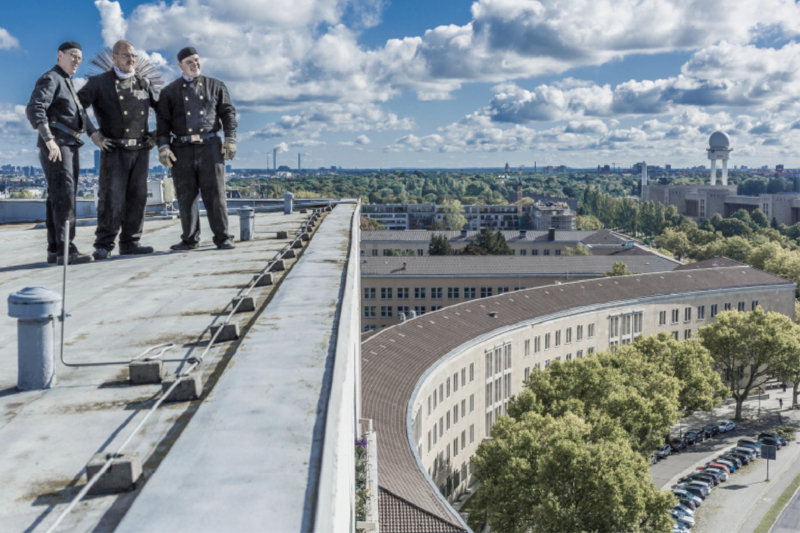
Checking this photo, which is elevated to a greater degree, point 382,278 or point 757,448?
point 382,278

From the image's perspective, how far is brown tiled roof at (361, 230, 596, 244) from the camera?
13325 centimetres

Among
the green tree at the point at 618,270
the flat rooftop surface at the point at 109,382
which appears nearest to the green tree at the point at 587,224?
the green tree at the point at 618,270

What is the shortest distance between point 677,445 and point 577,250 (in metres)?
64.5

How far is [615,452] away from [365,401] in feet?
40.2

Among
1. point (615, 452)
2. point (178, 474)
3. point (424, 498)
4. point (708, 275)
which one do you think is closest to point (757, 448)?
point (708, 275)

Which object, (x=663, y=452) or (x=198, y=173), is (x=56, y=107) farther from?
(x=663, y=452)

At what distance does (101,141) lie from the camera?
13.9 m

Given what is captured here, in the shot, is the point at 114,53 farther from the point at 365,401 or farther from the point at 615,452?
the point at 615,452

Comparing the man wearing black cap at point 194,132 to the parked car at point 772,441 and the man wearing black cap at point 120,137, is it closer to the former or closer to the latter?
the man wearing black cap at point 120,137

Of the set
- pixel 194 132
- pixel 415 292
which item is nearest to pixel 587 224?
pixel 415 292

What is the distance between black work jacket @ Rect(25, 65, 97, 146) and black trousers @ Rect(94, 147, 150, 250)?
74 centimetres

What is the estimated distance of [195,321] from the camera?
9188 mm

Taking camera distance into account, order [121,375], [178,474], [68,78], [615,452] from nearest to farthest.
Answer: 1. [178,474]
2. [121,375]
3. [68,78]
4. [615,452]

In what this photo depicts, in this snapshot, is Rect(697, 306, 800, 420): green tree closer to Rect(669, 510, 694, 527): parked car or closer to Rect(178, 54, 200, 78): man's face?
Rect(669, 510, 694, 527): parked car
